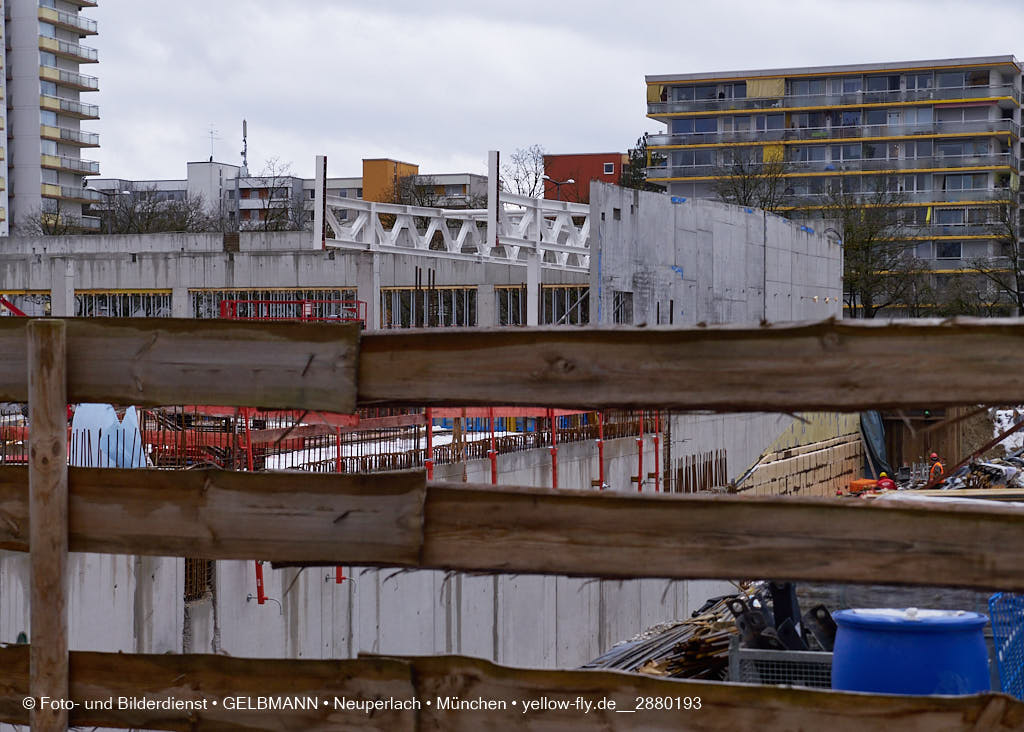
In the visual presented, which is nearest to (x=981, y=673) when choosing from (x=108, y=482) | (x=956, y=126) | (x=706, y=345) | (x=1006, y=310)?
(x=706, y=345)

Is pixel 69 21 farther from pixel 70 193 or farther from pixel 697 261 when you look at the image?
pixel 697 261

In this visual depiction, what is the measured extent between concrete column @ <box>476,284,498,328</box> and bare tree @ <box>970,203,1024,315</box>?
2727 centimetres

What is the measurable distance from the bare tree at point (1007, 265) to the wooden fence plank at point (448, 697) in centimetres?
5276

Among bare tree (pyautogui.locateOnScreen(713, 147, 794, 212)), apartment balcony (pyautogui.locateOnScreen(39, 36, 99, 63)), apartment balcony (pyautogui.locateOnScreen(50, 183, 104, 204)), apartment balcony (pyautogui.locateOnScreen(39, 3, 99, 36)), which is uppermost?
apartment balcony (pyautogui.locateOnScreen(39, 3, 99, 36))

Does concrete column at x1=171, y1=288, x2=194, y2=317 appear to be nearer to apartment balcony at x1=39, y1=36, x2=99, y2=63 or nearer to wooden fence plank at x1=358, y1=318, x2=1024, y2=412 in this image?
wooden fence plank at x1=358, y1=318, x2=1024, y2=412

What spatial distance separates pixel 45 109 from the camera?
8119 cm

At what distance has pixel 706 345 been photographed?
9.21 feet

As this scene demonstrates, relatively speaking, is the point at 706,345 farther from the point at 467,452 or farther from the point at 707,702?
the point at 467,452

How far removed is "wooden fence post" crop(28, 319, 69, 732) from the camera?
3.03 meters

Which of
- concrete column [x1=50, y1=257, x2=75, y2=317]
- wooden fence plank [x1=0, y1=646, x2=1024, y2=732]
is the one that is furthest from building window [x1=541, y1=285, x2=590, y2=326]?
wooden fence plank [x1=0, y1=646, x2=1024, y2=732]

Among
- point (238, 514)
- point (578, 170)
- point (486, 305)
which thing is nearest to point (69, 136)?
point (578, 170)

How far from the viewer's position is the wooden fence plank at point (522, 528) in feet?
8.84

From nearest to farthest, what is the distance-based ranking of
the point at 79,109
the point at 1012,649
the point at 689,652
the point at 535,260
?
the point at 1012,649
the point at 689,652
the point at 535,260
the point at 79,109

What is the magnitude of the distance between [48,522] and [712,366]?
5.40 feet
